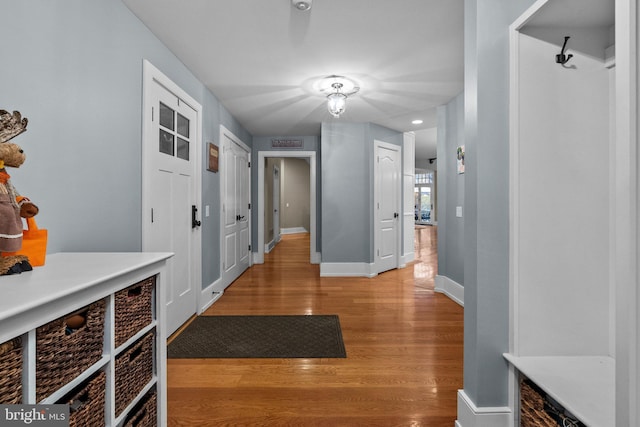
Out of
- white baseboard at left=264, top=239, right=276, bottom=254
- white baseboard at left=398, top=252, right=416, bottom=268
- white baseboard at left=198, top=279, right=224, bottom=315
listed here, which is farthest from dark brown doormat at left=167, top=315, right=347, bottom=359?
white baseboard at left=264, top=239, right=276, bottom=254

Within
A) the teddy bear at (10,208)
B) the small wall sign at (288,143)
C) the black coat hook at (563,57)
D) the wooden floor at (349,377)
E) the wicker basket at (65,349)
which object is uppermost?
the small wall sign at (288,143)

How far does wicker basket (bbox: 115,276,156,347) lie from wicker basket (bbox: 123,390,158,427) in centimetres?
33

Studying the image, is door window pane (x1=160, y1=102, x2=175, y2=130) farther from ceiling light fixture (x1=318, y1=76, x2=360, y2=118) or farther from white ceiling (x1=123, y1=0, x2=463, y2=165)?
ceiling light fixture (x1=318, y1=76, x2=360, y2=118)

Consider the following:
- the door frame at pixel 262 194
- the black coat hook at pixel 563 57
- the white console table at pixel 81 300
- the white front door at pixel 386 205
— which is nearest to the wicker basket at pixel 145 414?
the white console table at pixel 81 300

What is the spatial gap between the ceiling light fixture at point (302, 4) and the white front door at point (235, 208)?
2.41 m

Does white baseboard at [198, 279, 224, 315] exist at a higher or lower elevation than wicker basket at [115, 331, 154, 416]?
lower

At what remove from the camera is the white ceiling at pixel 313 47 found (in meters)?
2.20

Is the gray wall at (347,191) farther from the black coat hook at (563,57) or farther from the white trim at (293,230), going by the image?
the white trim at (293,230)

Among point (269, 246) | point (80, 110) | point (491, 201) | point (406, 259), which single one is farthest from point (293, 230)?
point (491, 201)

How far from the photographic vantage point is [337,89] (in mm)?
3557

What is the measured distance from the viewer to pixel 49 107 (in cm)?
154

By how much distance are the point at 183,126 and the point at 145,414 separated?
2458mm
